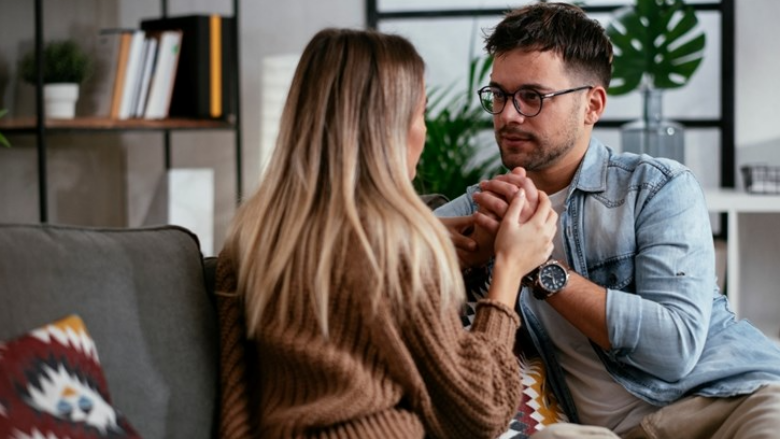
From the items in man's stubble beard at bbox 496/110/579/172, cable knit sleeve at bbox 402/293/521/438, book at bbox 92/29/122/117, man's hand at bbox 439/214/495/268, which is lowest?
cable knit sleeve at bbox 402/293/521/438

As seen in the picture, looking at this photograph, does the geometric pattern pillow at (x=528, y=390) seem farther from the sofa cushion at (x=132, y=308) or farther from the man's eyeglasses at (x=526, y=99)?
the sofa cushion at (x=132, y=308)

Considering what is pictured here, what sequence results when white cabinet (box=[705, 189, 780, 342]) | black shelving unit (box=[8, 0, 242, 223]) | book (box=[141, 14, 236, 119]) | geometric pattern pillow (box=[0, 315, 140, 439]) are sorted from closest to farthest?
geometric pattern pillow (box=[0, 315, 140, 439]), black shelving unit (box=[8, 0, 242, 223]), book (box=[141, 14, 236, 119]), white cabinet (box=[705, 189, 780, 342])

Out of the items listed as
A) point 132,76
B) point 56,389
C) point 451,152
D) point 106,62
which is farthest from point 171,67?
point 56,389

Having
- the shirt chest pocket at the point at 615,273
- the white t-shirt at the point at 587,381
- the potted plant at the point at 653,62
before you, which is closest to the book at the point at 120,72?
the potted plant at the point at 653,62

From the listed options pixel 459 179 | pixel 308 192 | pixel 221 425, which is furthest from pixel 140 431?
pixel 459 179

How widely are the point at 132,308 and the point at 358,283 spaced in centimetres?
34

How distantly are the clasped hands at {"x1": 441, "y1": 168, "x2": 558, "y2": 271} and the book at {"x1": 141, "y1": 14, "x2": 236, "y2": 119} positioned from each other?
2107 mm

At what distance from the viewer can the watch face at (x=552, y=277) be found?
185 centimetres

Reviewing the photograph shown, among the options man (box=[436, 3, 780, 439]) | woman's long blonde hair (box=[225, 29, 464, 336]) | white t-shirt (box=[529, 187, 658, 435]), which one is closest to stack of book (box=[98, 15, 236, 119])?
man (box=[436, 3, 780, 439])

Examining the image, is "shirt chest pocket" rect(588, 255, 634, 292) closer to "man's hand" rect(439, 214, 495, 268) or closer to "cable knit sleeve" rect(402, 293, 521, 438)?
"man's hand" rect(439, 214, 495, 268)

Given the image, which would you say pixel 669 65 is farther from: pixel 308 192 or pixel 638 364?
pixel 308 192

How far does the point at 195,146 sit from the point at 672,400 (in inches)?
118

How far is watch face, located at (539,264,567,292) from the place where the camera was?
6.07 feet

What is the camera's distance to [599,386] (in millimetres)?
1949
